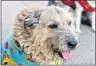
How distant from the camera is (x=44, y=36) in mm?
3650

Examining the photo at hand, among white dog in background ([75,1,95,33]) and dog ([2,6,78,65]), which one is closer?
dog ([2,6,78,65])

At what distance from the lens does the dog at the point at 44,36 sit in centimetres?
360

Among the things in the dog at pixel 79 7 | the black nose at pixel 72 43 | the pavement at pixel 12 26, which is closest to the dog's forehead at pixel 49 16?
the black nose at pixel 72 43

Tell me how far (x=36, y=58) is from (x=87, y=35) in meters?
3.26

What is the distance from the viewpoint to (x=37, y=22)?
3705 mm

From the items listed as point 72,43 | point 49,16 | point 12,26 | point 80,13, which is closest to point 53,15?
point 49,16

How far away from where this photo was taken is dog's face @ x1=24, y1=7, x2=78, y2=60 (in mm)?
3570

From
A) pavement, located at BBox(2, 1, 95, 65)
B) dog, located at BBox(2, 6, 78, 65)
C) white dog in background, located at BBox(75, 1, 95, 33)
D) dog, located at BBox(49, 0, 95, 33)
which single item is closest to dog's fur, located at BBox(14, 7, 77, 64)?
dog, located at BBox(2, 6, 78, 65)

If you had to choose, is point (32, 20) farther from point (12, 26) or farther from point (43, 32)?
point (12, 26)

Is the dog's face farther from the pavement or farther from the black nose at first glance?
the pavement

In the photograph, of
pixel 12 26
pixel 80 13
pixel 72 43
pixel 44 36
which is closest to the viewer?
pixel 72 43

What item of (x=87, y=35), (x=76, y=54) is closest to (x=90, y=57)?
(x=76, y=54)

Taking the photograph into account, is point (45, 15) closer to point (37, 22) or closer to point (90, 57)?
point (37, 22)

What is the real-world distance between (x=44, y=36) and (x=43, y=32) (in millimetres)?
45
